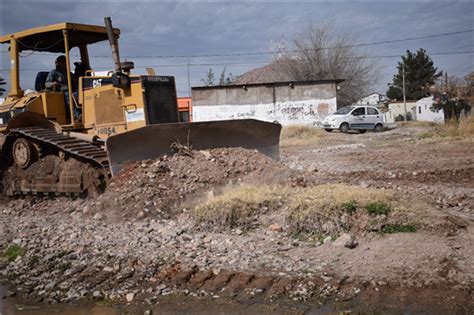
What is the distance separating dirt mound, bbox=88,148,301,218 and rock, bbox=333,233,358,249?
107 inches

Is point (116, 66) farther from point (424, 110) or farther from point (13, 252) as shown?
point (424, 110)

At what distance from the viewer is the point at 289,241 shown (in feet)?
20.5

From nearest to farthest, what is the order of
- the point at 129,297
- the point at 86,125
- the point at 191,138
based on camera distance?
the point at 129,297 < the point at 191,138 < the point at 86,125

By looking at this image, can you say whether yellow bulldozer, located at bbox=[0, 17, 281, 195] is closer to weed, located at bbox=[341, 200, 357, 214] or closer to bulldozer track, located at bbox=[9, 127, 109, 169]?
bulldozer track, located at bbox=[9, 127, 109, 169]

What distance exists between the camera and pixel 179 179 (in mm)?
8445

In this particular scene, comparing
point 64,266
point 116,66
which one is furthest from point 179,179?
point 64,266

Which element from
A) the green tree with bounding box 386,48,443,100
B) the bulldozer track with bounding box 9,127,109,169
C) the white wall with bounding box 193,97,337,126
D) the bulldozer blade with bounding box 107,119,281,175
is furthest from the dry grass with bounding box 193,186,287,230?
the green tree with bounding box 386,48,443,100

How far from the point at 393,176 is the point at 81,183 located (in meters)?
6.04

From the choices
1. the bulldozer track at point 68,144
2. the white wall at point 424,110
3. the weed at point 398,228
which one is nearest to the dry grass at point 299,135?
the bulldozer track at point 68,144

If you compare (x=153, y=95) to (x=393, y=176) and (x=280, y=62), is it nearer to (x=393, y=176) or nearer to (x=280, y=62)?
(x=393, y=176)

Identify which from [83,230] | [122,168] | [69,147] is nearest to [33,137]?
[69,147]

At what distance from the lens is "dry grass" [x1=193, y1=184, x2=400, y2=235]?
20.9 feet

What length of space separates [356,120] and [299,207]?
23.5 meters

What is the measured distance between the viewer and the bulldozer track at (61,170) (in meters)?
8.69
